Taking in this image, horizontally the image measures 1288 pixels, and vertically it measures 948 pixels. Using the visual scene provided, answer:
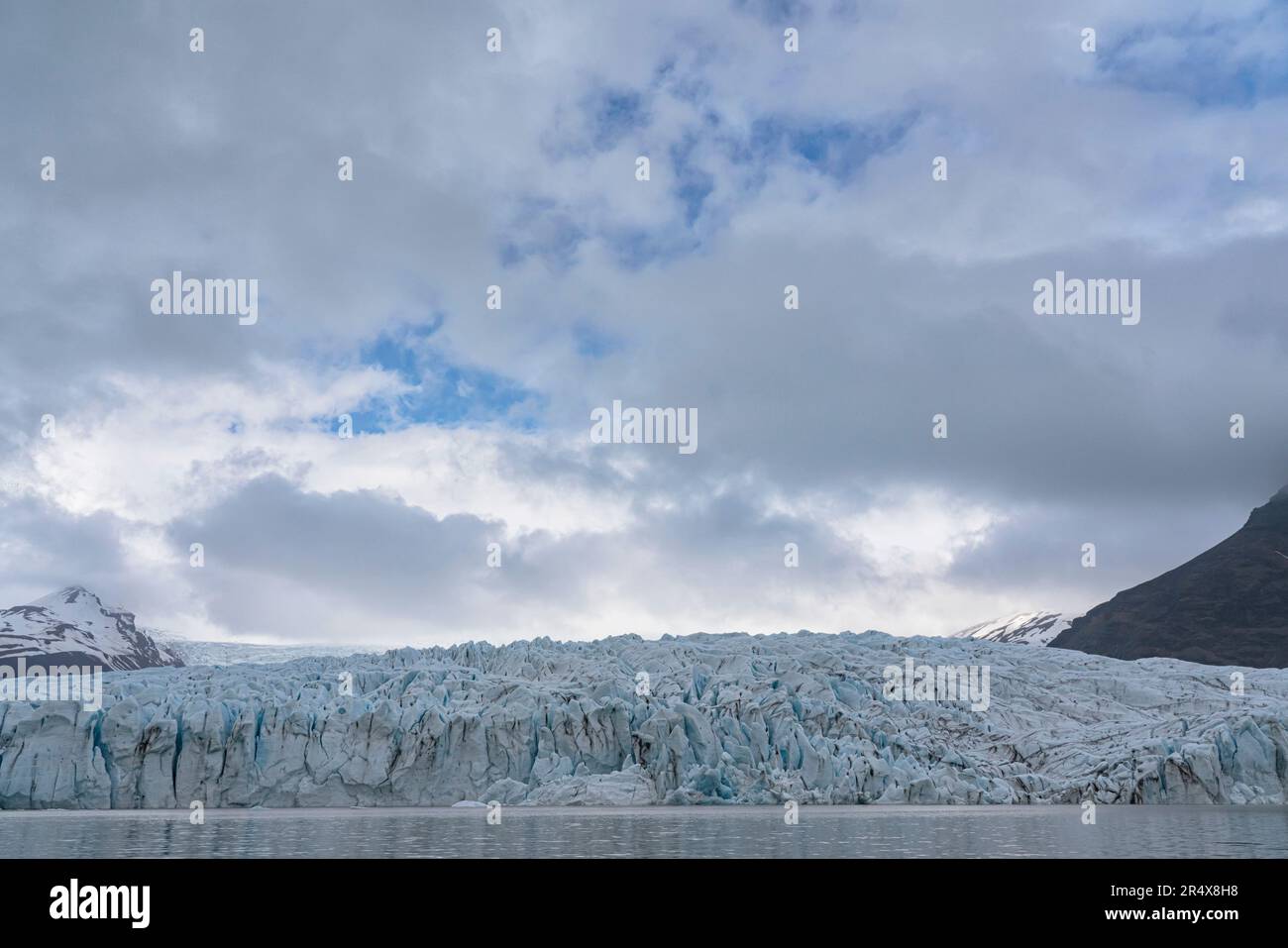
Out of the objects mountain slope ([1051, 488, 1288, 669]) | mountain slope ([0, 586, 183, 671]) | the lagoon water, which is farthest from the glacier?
mountain slope ([0, 586, 183, 671])

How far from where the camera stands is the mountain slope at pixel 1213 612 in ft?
343

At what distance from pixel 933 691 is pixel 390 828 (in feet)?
77.8

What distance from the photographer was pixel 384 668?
42406mm

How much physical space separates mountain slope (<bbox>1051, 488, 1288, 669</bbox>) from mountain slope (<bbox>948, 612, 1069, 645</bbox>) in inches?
602

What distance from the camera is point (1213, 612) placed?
11012 centimetres

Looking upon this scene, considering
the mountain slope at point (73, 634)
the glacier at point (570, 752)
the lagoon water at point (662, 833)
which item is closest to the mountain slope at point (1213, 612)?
the glacier at point (570, 752)

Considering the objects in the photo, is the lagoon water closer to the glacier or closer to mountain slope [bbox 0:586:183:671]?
the glacier

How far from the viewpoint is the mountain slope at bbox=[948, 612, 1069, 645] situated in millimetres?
141000

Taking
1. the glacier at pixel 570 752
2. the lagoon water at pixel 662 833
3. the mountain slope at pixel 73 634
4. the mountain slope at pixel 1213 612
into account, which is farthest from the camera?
the mountain slope at pixel 73 634

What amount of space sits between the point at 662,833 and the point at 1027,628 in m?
139

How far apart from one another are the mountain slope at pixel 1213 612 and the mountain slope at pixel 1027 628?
15.3m

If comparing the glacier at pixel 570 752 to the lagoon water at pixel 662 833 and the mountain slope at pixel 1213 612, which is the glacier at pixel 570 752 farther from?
the mountain slope at pixel 1213 612

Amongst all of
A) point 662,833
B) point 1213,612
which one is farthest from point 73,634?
point 662,833
